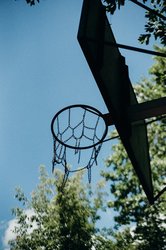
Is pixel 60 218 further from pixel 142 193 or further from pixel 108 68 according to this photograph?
pixel 108 68

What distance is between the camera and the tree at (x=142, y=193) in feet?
49.8

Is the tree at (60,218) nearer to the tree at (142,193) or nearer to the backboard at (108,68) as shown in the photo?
the tree at (142,193)

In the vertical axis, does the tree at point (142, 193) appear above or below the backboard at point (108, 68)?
above

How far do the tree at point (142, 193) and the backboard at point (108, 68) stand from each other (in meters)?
10.8

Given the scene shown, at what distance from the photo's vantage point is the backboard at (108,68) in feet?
10.2

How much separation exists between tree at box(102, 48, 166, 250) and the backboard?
1083 cm

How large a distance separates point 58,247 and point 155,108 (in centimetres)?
1544

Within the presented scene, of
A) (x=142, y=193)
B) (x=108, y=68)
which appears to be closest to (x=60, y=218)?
(x=142, y=193)

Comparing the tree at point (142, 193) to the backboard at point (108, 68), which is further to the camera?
the tree at point (142, 193)

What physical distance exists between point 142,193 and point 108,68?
44.2 feet

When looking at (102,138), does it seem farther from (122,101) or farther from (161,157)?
(161,157)

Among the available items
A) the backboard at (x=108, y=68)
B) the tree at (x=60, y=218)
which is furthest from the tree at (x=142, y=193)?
the backboard at (x=108, y=68)

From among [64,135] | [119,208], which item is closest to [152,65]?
[119,208]

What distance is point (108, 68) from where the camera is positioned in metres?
3.68
